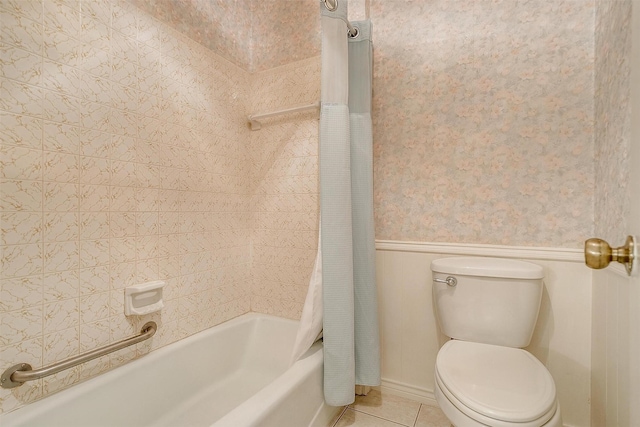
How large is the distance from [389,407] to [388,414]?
6 cm

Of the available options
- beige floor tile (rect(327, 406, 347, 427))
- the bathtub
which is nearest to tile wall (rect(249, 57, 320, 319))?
the bathtub

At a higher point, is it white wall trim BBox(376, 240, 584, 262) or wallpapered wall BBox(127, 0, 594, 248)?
wallpapered wall BBox(127, 0, 594, 248)

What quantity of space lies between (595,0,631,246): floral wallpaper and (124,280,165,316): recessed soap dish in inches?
66.6

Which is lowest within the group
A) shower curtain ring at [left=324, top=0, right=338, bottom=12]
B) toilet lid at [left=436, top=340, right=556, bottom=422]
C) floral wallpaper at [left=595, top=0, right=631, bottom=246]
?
toilet lid at [left=436, top=340, right=556, bottom=422]

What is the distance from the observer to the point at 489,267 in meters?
1.22

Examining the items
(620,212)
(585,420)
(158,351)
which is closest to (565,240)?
(620,212)

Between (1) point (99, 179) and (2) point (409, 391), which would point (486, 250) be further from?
(1) point (99, 179)

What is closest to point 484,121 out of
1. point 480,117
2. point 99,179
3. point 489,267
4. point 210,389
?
point 480,117

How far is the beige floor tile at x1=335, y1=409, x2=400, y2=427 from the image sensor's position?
1.35m

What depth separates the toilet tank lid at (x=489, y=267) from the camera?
1.17m

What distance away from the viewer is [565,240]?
1.28 m

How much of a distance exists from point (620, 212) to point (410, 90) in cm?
103

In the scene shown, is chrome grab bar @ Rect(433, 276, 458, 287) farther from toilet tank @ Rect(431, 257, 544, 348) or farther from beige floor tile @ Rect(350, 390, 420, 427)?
beige floor tile @ Rect(350, 390, 420, 427)

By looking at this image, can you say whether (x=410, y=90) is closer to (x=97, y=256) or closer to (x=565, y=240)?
(x=565, y=240)
